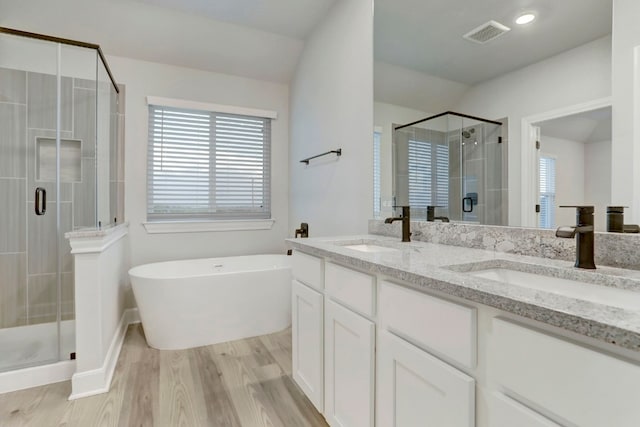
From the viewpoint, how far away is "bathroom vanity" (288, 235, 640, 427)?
55 cm

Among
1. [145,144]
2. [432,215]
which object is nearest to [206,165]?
[145,144]

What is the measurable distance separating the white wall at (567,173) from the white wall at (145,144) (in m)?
2.69

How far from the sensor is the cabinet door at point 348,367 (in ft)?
3.81

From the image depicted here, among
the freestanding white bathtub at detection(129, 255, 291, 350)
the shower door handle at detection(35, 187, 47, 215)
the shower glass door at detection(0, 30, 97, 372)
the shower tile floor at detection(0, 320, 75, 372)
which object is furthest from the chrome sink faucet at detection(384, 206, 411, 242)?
the shower door handle at detection(35, 187, 47, 215)

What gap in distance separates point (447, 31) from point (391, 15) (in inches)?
19.7

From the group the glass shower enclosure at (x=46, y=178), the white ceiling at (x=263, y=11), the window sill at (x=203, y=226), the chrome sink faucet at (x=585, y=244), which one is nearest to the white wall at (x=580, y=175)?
the chrome sink faucet at (x=585, y=244)

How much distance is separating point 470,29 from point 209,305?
2370 mm

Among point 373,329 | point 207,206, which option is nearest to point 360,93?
point 373,329

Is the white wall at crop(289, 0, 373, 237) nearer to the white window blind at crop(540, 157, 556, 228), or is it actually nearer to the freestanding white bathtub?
the freestanding white bathtub

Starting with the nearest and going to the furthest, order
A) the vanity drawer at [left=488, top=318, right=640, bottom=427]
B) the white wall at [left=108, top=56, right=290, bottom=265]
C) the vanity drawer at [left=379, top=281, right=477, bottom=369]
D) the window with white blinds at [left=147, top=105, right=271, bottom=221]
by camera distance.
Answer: the vanity drawer at [left=488, top=318, right=640, bottom=427], the vanity drawer at [left=379, top=281, right=477, bottom=369], the white wall at [left=108, top=56, right=290, bottom=265], the window with white blinds at [left=147, top=105, right=271, bottom=221]

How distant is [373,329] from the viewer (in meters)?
1.14

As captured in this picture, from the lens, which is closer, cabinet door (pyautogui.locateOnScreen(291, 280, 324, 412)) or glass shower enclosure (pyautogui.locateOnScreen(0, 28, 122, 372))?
cabinet door (pyautogui.locateOnScreen(291, 280, 324, 412))

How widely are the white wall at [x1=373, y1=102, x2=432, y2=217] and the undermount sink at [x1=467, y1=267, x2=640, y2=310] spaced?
98 centimetres

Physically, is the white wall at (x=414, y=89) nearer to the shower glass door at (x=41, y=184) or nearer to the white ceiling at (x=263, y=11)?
the white ceiling at (x=263, y=11)
